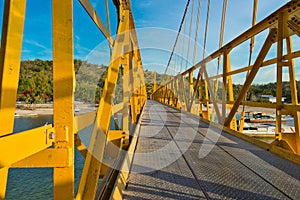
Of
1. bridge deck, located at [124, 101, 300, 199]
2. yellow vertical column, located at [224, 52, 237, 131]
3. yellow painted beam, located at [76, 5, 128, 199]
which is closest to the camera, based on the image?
yellow painted beam, located at [76, 5, 128, 199]

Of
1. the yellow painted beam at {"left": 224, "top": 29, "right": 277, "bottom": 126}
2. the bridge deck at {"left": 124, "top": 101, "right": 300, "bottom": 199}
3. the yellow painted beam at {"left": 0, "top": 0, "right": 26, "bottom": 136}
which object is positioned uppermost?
the yellow painted beam at {"left": 224, "top": 29, "right": 277, "bottom": 126}

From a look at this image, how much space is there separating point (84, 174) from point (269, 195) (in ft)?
2.71

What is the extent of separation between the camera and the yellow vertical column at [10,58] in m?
0.49

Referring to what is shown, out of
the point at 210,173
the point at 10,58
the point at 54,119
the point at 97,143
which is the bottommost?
the point at 210,173

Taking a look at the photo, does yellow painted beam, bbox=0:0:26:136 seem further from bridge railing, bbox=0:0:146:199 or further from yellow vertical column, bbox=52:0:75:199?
yellow vertical column, bbox=52:0:75:199

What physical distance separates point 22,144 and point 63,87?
204 millimetres

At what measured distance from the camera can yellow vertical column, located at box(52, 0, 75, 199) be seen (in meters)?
0.64

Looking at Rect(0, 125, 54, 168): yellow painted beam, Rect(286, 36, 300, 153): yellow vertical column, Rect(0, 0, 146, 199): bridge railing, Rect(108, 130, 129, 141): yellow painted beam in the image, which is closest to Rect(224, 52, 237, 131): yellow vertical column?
Rect(286, 36, 300, 153): yellow vertical column

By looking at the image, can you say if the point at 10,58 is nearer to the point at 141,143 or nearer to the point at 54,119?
the point at 54,119

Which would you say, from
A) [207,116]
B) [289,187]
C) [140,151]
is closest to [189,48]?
[207,116]

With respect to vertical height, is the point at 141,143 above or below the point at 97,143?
below

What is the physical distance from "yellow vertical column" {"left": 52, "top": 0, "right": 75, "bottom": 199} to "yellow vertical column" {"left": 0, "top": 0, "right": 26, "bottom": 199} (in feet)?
0.39

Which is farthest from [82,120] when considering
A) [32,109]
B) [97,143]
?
[32,109]

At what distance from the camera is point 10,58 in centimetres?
51
